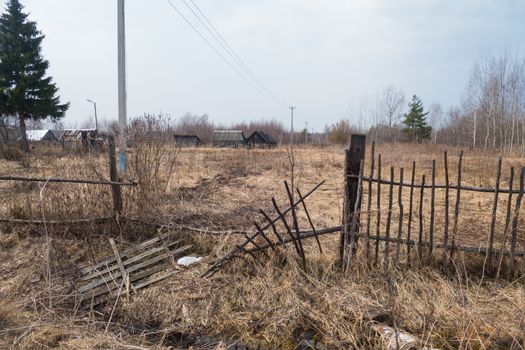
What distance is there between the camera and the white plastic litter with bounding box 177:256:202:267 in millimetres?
4168

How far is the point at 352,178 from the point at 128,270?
2931 millimetres

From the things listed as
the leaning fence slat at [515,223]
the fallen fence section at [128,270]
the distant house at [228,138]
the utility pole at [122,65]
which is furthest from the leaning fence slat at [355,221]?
the distant house at [228,138]

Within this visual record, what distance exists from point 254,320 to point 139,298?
1349 millimetres

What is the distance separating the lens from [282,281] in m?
3.60

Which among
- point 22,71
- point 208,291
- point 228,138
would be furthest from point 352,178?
point 228,138

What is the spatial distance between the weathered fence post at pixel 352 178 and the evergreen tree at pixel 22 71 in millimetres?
28086

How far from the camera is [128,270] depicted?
407 cm

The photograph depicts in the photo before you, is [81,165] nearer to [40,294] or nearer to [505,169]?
[40,294]

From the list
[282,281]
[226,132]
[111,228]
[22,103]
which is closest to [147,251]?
[111,228]

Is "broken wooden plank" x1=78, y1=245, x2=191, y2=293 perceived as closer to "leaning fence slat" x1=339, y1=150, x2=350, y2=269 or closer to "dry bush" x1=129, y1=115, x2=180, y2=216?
"dry bush" x1=129, y1=115, x2=180, y2=216

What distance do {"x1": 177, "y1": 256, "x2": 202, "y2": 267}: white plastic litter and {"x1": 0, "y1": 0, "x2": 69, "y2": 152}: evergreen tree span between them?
2650 centimetres

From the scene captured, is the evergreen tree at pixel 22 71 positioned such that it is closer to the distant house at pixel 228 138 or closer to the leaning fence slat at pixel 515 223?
the distant house at pixel 228 138

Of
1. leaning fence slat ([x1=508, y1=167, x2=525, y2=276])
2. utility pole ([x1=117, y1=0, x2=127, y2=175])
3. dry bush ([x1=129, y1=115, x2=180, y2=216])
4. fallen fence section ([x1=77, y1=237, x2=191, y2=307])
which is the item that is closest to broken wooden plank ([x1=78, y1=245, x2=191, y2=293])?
fallen fence section ([x1=77, y1=237, x2=191, y2=307])

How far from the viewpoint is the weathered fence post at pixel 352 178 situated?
364 cm
